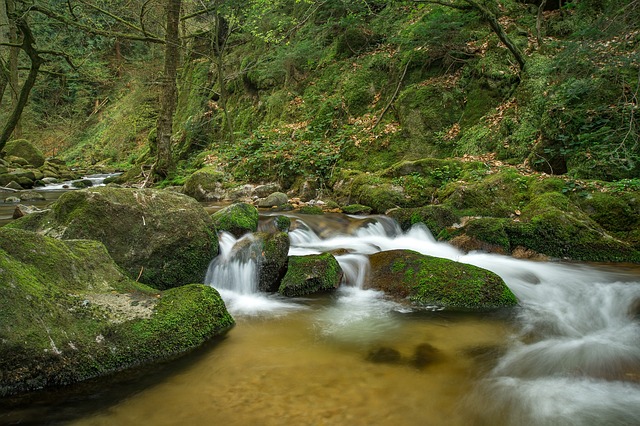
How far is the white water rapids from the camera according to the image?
278 centimetres

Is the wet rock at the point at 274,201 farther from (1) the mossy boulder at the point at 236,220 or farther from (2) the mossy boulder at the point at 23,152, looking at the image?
(2) the mossy boulder at the point at 23,152

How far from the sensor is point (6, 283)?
267 cm

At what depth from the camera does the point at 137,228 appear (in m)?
4.52

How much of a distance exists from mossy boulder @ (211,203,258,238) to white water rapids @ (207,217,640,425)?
207mm

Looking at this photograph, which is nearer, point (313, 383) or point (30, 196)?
point (313, 383)

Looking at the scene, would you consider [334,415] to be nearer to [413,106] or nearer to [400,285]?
[400,285]

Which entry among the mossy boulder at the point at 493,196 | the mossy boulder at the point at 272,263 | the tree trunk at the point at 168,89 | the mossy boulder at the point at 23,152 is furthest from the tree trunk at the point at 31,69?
the mossy boulder at the point at 23,152

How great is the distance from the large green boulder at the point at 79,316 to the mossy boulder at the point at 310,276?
1.15 meters

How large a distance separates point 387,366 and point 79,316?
2446mm

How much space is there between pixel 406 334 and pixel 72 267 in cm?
315

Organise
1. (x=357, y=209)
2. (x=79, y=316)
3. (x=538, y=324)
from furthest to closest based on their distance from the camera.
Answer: (x=357, y=209), (x=538, y=324), (x=79, y=316)

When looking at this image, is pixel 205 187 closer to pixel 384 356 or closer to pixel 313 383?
pixel 384 356

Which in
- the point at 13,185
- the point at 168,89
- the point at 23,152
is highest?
the point at 168,89

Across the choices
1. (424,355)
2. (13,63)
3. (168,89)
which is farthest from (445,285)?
(13,63)
